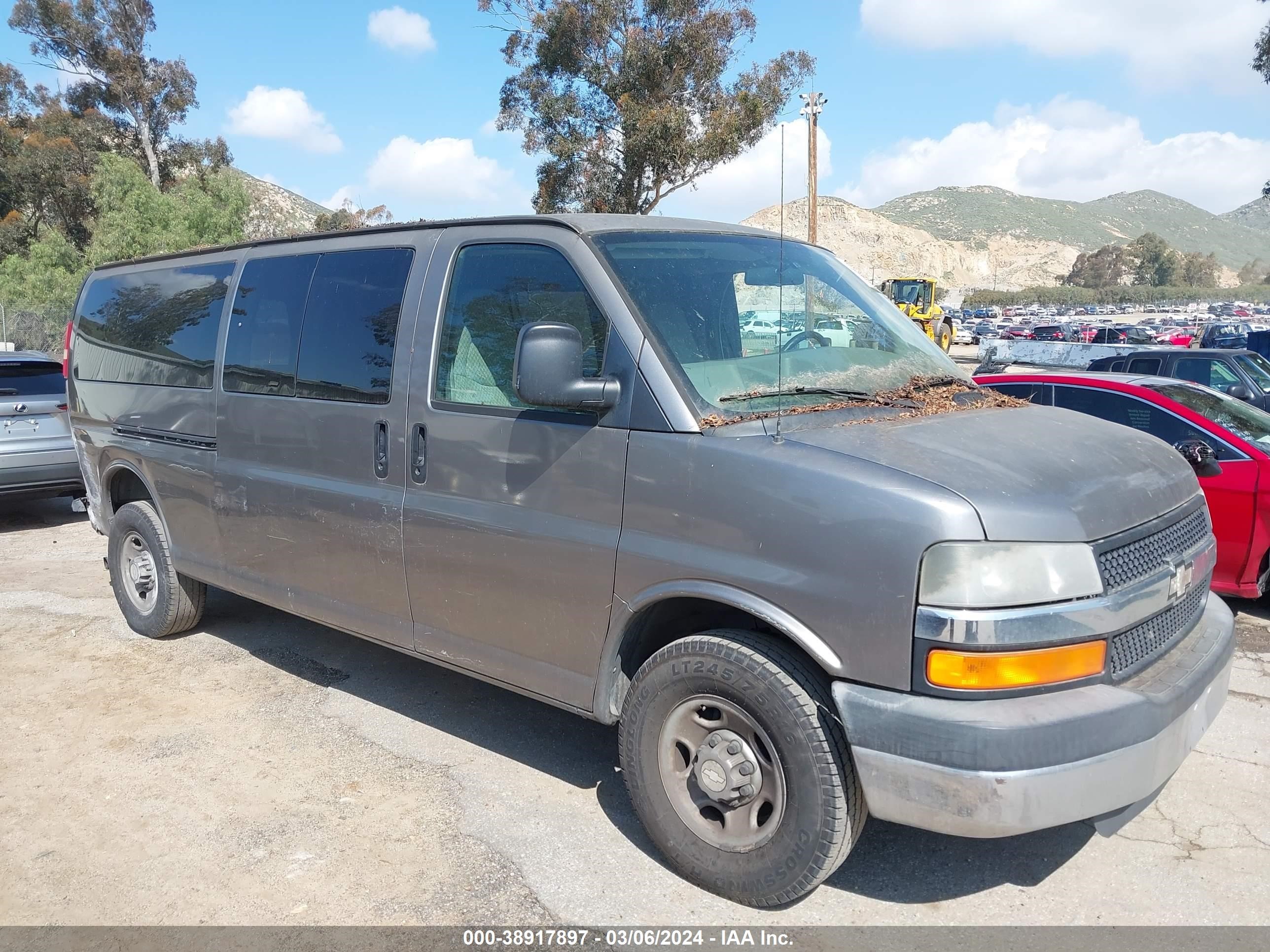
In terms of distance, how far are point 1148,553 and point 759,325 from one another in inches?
58.0

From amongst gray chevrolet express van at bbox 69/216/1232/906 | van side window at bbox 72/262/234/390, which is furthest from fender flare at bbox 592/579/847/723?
van side window at bbox 72/262/234/390

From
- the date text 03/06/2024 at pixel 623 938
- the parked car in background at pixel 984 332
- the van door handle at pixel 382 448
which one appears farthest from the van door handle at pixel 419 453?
the parked car in background at pixel 984 332

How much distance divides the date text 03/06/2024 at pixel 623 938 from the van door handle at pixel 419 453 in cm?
164

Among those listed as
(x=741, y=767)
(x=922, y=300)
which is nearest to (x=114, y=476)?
(x=741, y=767)

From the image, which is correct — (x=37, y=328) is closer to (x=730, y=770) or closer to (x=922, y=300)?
(x=730, y=770)

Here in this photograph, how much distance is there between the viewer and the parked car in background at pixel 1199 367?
10453 mm

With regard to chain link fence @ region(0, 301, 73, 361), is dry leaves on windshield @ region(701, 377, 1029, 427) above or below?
below

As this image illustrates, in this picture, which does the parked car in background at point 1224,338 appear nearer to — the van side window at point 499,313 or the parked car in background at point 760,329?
the parked car in background at point 760,329

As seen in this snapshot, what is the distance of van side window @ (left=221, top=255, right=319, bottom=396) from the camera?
14.7 feet

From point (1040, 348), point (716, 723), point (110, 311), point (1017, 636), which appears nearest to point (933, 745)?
point (1017, 636)

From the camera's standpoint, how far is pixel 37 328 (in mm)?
23703

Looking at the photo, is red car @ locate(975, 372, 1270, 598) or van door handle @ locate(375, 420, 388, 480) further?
red car @ locate(975, 372, 1270, 598)

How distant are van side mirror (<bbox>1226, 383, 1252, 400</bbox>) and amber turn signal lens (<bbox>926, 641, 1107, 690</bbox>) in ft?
27.0

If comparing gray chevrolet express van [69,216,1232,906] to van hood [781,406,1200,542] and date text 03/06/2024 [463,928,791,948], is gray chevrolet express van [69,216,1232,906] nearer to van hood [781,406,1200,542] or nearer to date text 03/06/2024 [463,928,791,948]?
van hood [781,406,1200,542]
